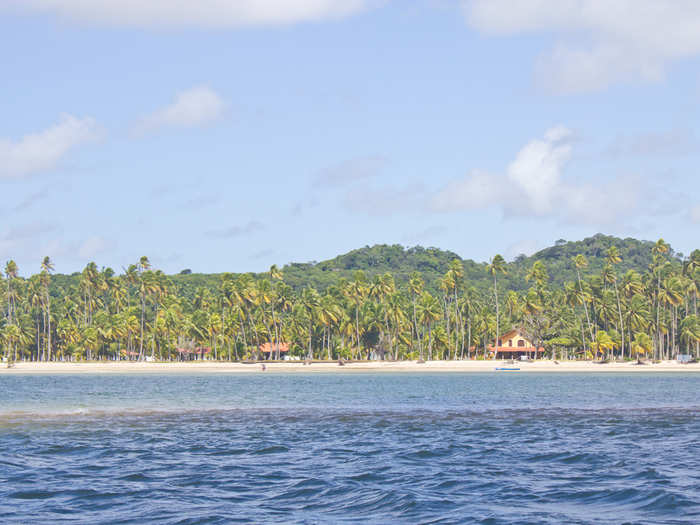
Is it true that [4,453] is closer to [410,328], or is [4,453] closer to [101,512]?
[101,512]

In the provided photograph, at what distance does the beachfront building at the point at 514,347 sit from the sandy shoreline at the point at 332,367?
2475cm

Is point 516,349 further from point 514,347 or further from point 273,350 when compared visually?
point 273,350

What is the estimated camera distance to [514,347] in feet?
558

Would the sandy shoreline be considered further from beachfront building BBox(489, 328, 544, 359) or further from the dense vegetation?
beachfront building BBox(489, 328, 544, 359)

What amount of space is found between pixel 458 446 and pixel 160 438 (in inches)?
489

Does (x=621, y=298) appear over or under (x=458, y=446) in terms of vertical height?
over

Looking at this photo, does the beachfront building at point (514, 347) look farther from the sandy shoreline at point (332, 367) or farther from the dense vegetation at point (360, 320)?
the sandy shoreline at point (332, 367)

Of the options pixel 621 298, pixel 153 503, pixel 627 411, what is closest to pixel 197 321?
pixel 621 298

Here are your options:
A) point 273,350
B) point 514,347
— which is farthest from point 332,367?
point 514,347

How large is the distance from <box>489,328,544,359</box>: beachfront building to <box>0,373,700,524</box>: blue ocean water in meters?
120

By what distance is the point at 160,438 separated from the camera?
1350 inches

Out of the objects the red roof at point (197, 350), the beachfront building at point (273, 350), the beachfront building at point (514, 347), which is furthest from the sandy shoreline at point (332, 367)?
the beachfront building at point (273, 350)

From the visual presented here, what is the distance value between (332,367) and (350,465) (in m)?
113

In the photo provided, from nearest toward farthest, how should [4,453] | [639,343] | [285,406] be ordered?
[4,453], [285,406], [639,343]
